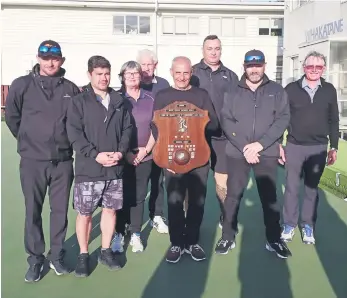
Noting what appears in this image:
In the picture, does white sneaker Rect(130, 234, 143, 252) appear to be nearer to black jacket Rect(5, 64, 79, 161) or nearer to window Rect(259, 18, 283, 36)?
black jacket Rect(5, 64, 79, 161)

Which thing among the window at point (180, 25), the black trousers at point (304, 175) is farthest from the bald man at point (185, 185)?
the window at point (180, 25)

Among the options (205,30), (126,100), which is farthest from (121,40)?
(126,100)

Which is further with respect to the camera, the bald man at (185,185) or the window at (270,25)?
the window at (270,25)

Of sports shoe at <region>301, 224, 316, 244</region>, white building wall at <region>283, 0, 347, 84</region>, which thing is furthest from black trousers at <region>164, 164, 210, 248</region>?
white building wall at <region>283, 0, 347, 84</region>

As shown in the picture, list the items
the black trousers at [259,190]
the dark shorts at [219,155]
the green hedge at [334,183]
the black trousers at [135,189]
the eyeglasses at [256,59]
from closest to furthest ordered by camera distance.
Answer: the eyeglasses at [256,59] < the black trousers at [259,190] < the black trousers at [135,189] < the dark shorts at [219,155] < the green hedge at [334,183]

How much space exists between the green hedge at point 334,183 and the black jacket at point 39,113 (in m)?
4.11

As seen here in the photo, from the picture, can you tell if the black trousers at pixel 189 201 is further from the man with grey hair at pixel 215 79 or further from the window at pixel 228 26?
the window at pixel 228 26

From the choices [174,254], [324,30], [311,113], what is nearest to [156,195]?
[174,254]

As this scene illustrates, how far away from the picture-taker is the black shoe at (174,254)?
12.6ft

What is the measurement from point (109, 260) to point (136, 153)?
988 mm

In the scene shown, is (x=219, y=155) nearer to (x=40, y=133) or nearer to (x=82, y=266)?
(x=82, y=266)

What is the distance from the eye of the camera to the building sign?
12.9 metres

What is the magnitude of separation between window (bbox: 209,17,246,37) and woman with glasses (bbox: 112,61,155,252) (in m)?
19.3

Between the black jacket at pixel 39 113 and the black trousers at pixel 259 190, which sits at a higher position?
the black jacket at pixel 39 113
